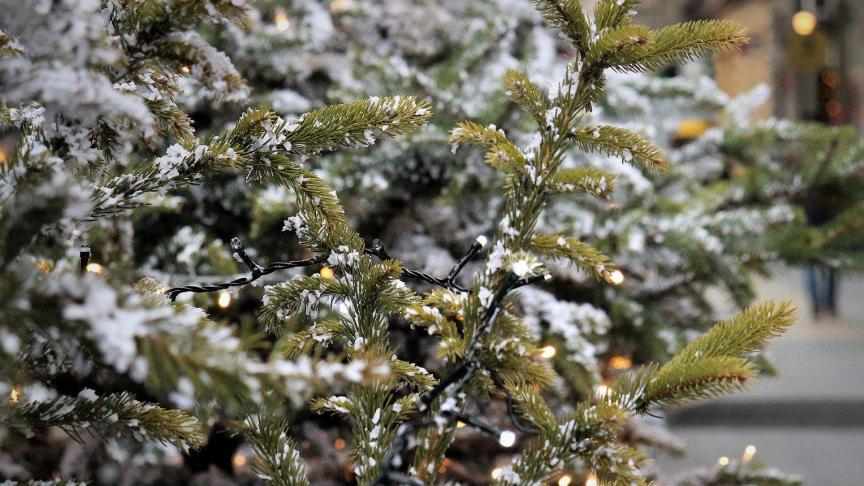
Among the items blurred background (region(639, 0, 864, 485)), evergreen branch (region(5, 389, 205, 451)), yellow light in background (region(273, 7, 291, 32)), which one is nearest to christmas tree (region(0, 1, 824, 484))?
evergreen branch (region(5, 389, 205, 451))

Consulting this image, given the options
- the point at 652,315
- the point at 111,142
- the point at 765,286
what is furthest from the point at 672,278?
the point at 765,286

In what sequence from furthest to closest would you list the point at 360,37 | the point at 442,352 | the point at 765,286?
1. the point at 765,286
2. the point at 360,37
3. the point at 442,352

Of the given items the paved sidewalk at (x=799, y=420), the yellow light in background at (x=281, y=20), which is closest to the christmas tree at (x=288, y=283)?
the yellow light in background at (x=281, y=20)

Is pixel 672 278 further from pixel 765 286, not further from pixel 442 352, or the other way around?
pixel 765 286

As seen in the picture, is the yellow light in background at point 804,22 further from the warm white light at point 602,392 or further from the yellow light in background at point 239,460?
the warm white light at point 602,392

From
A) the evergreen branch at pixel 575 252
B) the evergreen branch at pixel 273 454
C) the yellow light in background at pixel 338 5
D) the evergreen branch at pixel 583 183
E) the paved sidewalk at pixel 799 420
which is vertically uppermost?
the yellow light in background at pixel 338 5

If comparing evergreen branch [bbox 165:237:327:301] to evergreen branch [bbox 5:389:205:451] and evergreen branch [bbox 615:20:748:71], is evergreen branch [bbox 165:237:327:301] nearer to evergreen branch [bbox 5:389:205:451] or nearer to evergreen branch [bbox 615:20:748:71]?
evergreen branch [bbox 5:389:205:451]
